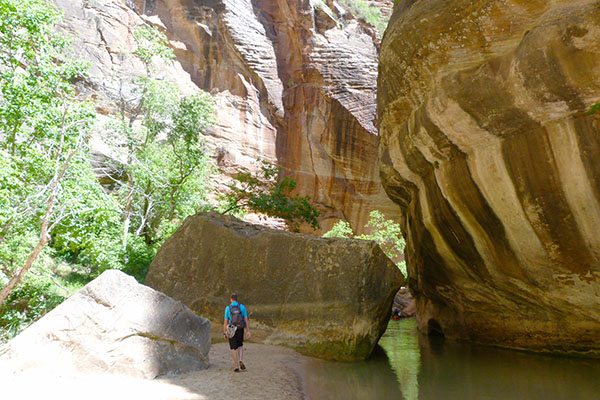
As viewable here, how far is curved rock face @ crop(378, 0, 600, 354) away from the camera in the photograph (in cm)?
649

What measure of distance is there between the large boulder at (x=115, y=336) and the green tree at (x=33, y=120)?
1515 millimetres

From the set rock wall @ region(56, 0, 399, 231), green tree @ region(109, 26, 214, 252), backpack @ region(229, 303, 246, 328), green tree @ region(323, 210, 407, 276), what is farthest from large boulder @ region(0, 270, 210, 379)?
rock wall @ region(56, 0, 399, 231)

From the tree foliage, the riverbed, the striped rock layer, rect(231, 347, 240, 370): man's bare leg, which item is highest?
the striped rock layer

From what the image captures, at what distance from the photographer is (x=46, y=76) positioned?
899cm

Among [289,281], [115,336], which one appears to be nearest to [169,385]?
[115,336]

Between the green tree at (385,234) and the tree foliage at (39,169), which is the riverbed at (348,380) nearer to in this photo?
the tree foliage at (39,169)

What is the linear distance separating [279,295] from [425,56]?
5.93m

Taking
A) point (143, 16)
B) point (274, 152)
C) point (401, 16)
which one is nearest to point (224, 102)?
point (274, 152)

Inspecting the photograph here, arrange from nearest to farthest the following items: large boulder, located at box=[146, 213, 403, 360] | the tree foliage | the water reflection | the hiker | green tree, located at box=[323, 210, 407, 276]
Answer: the water reflection → the hiker → the tree foliage → large boulder, located at box=[146, 213, 403, 360] → green tree, located at box=[323, 210, 407, 276]

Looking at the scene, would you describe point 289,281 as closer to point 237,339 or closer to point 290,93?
point 237,339

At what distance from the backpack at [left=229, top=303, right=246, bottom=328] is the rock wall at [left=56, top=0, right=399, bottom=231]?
58.6 ft

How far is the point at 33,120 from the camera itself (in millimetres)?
8531

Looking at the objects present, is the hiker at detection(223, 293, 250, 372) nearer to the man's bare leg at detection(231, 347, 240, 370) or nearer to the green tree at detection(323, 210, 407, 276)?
the man's bare leg at detection(231, 347, 240, 370)

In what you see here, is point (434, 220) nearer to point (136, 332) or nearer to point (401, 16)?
point (401, 16)
